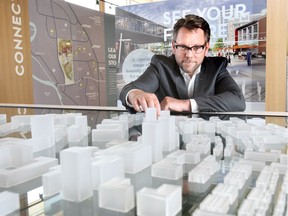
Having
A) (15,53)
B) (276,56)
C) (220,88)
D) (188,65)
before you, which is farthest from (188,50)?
(15,53)

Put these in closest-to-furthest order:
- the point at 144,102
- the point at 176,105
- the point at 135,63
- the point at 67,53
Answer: the point at 144,102 < the point at 176,105 < the point at 135,63 < the point at 67,53

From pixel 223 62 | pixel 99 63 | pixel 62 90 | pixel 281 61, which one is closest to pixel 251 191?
pixel 223 62

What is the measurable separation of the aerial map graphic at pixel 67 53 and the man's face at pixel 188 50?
2011 millimetres

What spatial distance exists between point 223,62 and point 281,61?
0.82 meters

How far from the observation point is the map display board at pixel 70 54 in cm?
390

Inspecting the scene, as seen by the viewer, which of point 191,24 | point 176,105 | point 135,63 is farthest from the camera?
point 135,63

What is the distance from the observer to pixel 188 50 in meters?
2.63

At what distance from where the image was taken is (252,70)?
3.51m

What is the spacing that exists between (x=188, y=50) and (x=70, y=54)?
235cm

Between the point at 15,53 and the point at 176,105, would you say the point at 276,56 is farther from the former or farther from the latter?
the point at 15,53

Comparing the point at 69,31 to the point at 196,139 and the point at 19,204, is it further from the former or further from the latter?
the point at 19,204

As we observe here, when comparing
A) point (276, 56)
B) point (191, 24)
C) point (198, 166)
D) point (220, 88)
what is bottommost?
point (198, 166)

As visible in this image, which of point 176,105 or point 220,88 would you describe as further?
point 220,88

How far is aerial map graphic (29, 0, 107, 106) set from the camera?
3.89m
